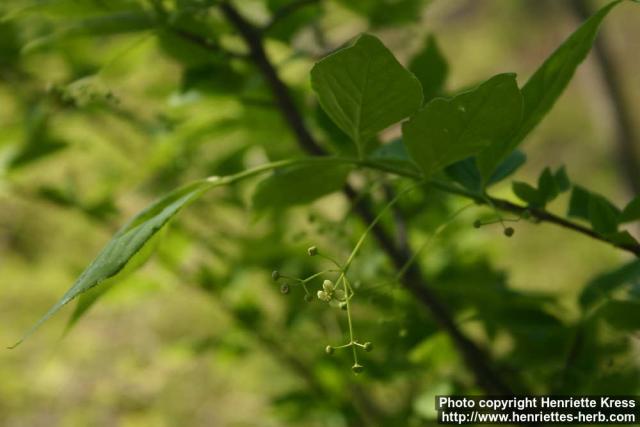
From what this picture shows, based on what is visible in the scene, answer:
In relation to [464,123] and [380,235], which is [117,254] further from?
[380,235]

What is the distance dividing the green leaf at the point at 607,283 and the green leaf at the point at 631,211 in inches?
2.1

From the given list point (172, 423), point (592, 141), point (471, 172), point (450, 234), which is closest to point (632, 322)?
point (471, 172)

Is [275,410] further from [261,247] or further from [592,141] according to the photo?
[592,141]

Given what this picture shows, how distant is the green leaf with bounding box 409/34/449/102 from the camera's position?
0.52 m

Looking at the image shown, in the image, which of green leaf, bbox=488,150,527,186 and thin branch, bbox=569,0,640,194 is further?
thin branch, bbox=569,0,640,194

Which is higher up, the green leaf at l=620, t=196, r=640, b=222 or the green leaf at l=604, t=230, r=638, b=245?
the green leaf at l=620, t=196, r=640, b=222

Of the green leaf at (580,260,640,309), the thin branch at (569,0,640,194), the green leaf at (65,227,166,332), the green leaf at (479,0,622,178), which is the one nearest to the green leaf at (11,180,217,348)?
the green leaf at (65,227,166,332)

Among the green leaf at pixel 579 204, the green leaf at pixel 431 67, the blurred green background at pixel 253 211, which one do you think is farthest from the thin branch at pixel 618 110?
the green leaf at pixel 579 204

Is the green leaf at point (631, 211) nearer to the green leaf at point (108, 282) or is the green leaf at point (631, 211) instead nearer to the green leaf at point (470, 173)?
the green leaf at point (470, 173)

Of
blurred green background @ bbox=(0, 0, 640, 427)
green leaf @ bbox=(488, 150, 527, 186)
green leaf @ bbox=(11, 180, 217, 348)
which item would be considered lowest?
green leaf @ bbox=(11, 180, 217, 348)

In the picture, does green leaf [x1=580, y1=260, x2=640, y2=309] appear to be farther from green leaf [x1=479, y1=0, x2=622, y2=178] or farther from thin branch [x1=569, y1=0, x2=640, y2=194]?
thin branch [x1=569, y1=0, x2=640, y2=194]

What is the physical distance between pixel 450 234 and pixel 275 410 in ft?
0.70

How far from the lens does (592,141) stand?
8.29 ft

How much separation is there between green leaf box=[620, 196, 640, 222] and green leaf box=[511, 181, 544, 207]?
0.04 m
